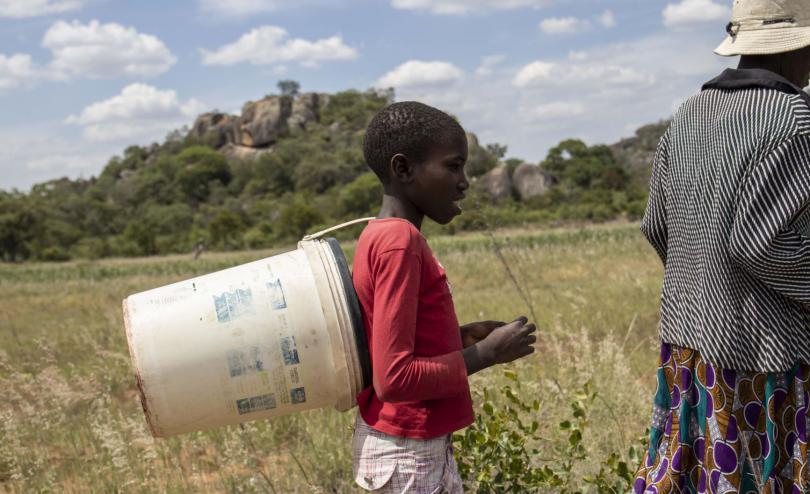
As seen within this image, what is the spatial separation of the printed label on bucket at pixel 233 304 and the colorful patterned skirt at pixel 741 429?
1.08 metres

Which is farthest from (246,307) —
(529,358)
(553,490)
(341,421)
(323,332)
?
(529,358)

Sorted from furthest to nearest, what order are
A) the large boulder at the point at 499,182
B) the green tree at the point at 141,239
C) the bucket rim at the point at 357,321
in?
1. the large boulder at the point at 499,182
2. the green tree at the point at 141,239
3. the bucket rim at the point at 357,321

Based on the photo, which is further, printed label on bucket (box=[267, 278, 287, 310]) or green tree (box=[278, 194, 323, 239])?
green tree (box=[278, 194, 323, 239])

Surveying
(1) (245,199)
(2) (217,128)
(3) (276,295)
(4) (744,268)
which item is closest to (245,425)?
(3) (276,295)

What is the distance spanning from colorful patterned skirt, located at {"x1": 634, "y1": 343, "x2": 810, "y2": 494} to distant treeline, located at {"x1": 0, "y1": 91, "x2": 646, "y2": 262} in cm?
2149

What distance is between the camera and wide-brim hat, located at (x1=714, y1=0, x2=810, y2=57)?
180cm

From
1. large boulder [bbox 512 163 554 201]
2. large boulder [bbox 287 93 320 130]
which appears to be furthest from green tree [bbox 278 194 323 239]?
large boulder [bbox 287 93 320 130]

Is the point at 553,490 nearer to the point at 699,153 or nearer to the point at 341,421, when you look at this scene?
the point at 341,421

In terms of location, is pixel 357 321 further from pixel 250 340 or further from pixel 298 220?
pixel 298 220

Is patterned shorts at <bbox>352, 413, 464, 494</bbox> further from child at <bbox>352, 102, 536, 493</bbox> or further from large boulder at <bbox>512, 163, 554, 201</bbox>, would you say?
large boulder at <bbox>512, 163, 554, 201</bbox>

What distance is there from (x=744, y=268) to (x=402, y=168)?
800 millimetres

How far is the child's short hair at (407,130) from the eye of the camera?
5.63ft

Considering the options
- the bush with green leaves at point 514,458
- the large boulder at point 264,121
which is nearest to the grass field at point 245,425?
the bush with green leaves at point 514,458

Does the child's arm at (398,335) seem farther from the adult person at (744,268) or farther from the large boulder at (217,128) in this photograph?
the large boulder at (217,128)
